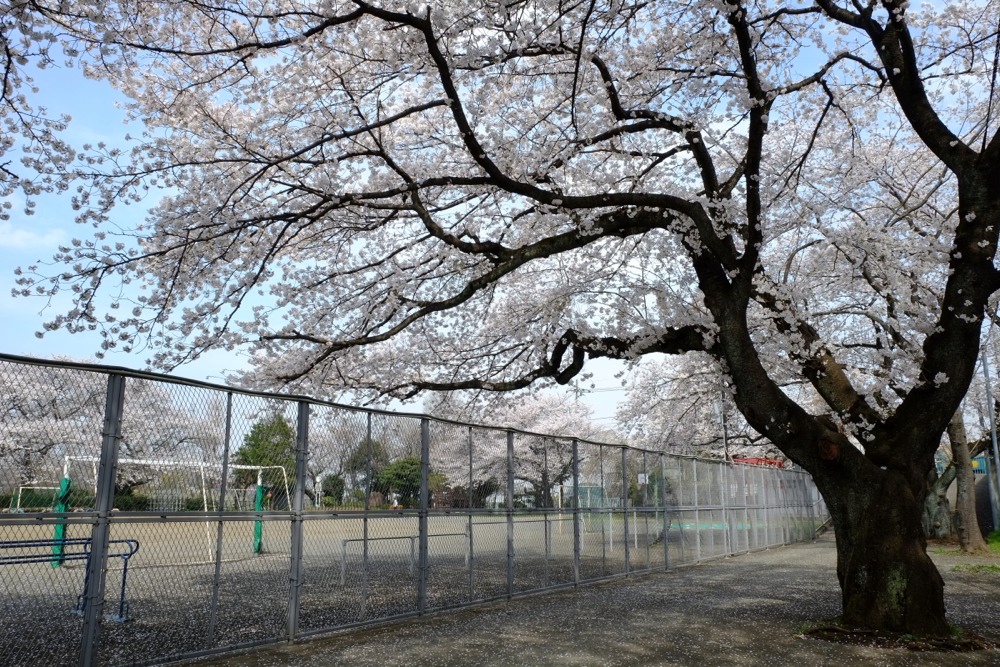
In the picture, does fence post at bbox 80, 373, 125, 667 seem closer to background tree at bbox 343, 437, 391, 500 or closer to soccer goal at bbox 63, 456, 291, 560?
soccer goal at bbox 63, 456, 291, 560

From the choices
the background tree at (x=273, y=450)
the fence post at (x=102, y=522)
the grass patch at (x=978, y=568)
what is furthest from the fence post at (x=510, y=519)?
the grass patch at (x=978, y=568)

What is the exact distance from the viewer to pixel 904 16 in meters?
7.93

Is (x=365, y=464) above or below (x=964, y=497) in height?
above

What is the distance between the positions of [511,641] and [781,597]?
525 centimetres

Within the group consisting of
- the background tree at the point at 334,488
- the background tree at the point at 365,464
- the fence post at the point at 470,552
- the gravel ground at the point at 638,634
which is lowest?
the gravel ground at the point at 638,634

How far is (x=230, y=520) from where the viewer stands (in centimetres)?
636

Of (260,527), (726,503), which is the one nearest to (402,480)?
(260,527)

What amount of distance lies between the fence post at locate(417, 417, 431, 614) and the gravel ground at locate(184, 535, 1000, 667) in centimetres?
30

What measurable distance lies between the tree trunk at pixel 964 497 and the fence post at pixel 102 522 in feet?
64.7

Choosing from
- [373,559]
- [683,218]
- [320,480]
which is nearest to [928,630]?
[683,218]

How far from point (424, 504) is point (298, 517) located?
2081 mm

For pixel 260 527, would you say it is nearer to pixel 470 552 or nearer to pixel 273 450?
pixel 273 450

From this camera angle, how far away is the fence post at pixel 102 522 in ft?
17.0

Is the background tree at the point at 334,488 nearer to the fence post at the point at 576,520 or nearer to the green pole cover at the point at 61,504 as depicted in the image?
the green pole cover at the point at 61,504
